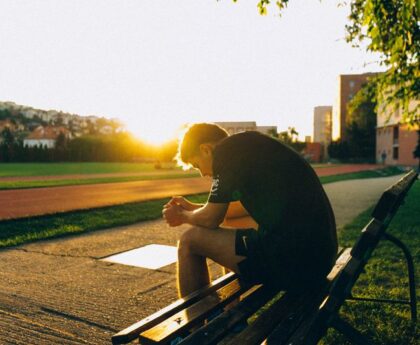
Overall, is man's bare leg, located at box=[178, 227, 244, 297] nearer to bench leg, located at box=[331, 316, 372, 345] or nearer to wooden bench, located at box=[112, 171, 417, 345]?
wooden bench, located at box=[112, 171, 417, 345]

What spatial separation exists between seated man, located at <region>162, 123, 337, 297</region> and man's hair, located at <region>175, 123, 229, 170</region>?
382 millimetres

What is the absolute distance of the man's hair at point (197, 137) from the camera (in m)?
2.74

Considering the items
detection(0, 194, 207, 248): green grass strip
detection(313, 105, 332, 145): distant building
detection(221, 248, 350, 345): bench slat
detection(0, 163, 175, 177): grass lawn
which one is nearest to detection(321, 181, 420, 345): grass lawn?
detection(221, 248, 350, 345): bench slat

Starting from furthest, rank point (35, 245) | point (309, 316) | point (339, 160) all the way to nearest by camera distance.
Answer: point (339, 160), point (35, 245), point (309, 316)

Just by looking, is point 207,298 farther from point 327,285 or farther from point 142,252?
point 142,252

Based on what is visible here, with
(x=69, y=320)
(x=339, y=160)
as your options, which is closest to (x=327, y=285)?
(x=69, y=320)

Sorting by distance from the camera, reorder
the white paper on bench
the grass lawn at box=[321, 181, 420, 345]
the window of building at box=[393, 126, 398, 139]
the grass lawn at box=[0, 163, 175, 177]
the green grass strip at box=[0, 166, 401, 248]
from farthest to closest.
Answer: the window of building at box=[393, 126, 398, 139] < the grass lawn at box=[0, 163, 175, 177] < the green grass strip at box=[0, 166, 401, 248] < the white paper on bench < the grass lawn at box=[321, 181, 420, 345]

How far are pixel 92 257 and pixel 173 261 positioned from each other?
1061 mm

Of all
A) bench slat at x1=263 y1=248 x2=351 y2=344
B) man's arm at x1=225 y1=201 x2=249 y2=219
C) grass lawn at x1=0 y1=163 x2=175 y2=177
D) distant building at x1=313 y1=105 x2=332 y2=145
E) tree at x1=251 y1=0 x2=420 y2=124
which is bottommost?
grass lawn at x1=0 y1=163 x2=175 y2=177

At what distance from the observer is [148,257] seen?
18.6 feet

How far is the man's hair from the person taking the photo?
274 centimetres

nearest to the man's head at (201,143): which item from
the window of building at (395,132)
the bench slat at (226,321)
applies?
the bench slat at (226,321)

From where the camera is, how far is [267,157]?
2.30 meters

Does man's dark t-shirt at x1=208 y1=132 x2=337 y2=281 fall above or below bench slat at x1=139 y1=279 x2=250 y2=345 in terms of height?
above
